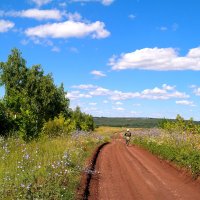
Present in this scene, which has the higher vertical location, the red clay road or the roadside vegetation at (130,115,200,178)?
the roadside vegetation at (130,115,200,178)

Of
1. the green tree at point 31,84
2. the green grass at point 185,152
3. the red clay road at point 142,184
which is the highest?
the green tree at point 31,84

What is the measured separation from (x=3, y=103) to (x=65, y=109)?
148 ft

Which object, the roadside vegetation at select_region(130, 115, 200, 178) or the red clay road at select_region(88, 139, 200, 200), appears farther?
the roadside vegetation at select_region(130, 115, 200, 178)

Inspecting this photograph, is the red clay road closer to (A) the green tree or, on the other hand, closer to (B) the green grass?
(B) the green grass

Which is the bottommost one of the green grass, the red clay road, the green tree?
the red clay road

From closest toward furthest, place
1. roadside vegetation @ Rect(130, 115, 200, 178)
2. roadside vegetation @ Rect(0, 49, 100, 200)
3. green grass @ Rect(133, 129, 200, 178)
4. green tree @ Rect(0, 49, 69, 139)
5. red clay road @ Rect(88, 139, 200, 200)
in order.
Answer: roadside vegetation @ Rect(0, 49, 100, 200)
red clay road @ Rect(88, 139, 200, 200)
green grass @ Rect(133, 129, 200, 178)
roadside vegetation @ Rect(130, 115, 200, 178)
green tree @ Rect(0, 49, 69, 139)

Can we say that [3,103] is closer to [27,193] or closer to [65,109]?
[27,193]

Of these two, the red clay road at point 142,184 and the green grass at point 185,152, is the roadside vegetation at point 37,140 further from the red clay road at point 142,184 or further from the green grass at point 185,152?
the green grass at point 185,152

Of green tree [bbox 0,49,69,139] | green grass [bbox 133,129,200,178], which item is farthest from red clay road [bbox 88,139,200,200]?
green tree [bbox 0,49,69,139]

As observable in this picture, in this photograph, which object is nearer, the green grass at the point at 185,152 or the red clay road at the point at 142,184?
the red clay road at the point at 142,184

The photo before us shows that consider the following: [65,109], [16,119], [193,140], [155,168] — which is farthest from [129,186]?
[65,109]

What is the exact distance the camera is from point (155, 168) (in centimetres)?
→ 2281

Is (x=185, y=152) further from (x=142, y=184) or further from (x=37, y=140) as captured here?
(x=37, y=140)

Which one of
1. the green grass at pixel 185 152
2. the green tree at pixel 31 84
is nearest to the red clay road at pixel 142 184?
the green grass at pixel 185 152
